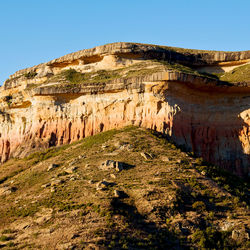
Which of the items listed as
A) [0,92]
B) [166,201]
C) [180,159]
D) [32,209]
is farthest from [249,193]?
[0,92]

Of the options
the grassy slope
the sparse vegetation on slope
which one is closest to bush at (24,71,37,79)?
the grassy slope

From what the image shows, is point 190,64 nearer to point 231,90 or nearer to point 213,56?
point 213,56

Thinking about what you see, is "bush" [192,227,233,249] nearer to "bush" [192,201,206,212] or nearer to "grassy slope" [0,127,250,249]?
"grassy slope" [0,127,250,249]

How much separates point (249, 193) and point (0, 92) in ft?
123

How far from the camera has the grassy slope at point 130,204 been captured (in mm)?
24719

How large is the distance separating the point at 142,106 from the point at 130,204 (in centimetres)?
1609

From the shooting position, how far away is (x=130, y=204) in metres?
28.0

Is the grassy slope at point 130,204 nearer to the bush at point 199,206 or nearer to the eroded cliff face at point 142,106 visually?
the bush at point 199,206

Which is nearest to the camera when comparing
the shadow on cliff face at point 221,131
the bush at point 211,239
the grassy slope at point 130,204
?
the grassy slope at point 130,204

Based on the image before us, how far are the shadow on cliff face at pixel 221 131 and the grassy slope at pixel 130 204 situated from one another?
745cm

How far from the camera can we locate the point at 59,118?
4803 centimetres

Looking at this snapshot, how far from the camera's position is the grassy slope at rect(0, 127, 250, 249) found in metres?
24.7

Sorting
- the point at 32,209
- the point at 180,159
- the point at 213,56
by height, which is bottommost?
the point at 32,209

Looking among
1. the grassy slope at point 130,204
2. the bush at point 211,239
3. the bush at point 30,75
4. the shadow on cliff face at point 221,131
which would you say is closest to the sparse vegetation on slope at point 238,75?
the shadow on cliff face at point 221,131
